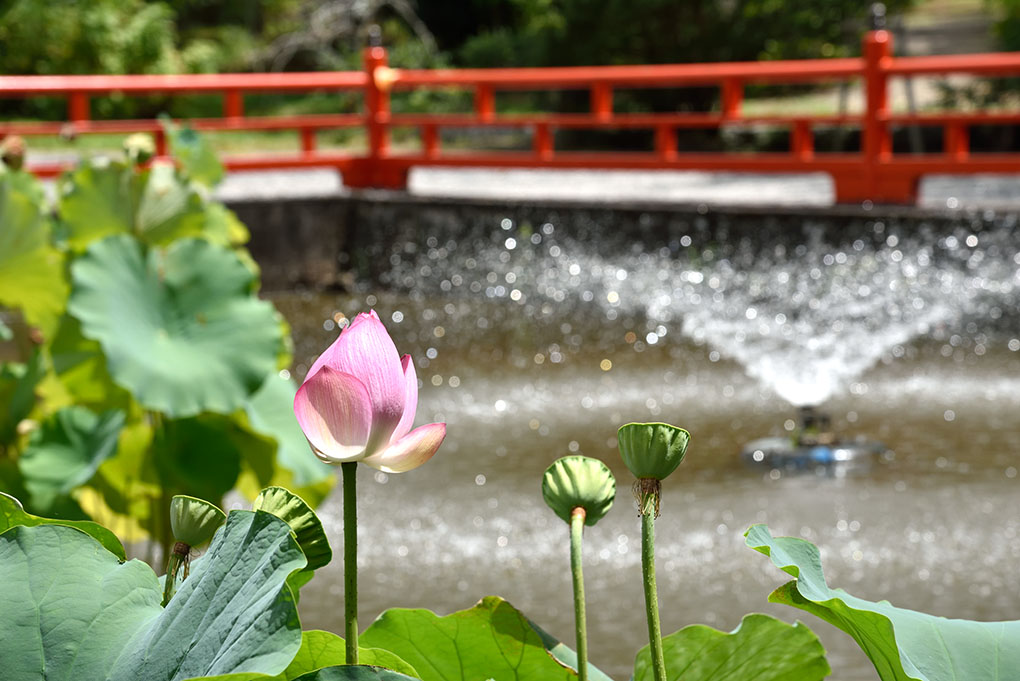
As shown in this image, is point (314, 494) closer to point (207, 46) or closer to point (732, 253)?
point (732, 253)

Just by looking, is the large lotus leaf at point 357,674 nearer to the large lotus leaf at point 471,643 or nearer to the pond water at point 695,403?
the large lotus leaf at point 471,643

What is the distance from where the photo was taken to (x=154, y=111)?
1407cm

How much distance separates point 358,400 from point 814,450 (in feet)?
10.3

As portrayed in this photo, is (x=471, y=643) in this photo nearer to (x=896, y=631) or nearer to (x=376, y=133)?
(x=896, y=631)

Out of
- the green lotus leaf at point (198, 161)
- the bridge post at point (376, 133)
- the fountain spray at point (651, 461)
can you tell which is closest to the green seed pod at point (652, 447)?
the fountain spray at point (651, 461)

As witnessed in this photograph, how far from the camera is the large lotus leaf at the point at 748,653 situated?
0.64 m

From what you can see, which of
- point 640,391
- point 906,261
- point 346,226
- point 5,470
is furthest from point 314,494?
point 346,226

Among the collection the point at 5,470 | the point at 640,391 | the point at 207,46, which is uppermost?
the point at 207,46

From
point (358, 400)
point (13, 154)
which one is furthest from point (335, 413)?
point (13, 154)

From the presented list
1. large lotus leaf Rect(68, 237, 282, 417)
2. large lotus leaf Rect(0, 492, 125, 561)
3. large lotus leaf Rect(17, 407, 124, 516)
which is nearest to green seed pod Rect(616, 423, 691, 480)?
large lotus leaf Rect(0, 492, 125, 561)

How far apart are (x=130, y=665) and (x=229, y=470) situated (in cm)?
169

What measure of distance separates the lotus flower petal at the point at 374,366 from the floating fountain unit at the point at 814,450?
3046 mm

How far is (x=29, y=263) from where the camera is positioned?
2.11 m

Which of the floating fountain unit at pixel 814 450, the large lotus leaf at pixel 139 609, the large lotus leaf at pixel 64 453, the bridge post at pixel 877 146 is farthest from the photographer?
the bridge post at pixel 877 146
